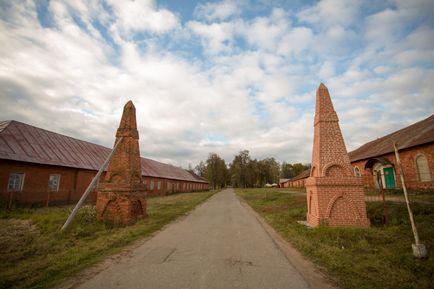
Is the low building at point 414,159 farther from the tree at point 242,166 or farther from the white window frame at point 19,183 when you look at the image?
the tree at point 242,166

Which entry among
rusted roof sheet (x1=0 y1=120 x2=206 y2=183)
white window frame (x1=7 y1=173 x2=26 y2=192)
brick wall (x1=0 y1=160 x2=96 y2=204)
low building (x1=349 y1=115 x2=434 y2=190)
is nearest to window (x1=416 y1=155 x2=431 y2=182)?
low building (x1=349 y1=115 x2=434 y2=190)

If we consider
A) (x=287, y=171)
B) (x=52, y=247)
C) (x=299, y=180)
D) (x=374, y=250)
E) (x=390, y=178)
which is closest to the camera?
(x=374, y=250)

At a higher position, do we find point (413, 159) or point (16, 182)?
point (413, 159)

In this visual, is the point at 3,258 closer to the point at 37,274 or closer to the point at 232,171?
the point at 37,274

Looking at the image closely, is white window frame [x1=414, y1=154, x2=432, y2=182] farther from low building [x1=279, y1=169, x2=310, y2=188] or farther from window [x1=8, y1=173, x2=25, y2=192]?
low building [x1=279, y1=169, x2=310, y2=188]

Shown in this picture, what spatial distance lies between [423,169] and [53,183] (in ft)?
92.2

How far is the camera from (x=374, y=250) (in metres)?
5.59

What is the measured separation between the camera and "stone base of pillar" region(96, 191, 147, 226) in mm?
9203

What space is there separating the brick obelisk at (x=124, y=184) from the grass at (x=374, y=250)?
6292 millimetres

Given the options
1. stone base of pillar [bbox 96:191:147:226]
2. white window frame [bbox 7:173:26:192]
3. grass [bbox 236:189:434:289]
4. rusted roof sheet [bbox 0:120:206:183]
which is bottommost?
grass [bbox 236:189:434:289]

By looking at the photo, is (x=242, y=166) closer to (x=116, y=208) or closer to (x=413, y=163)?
(x=413, y=163)

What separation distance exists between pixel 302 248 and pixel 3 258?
720 centimetres

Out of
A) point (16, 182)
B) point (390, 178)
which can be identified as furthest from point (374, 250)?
point (16, 182)

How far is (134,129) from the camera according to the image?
10.9 metres
